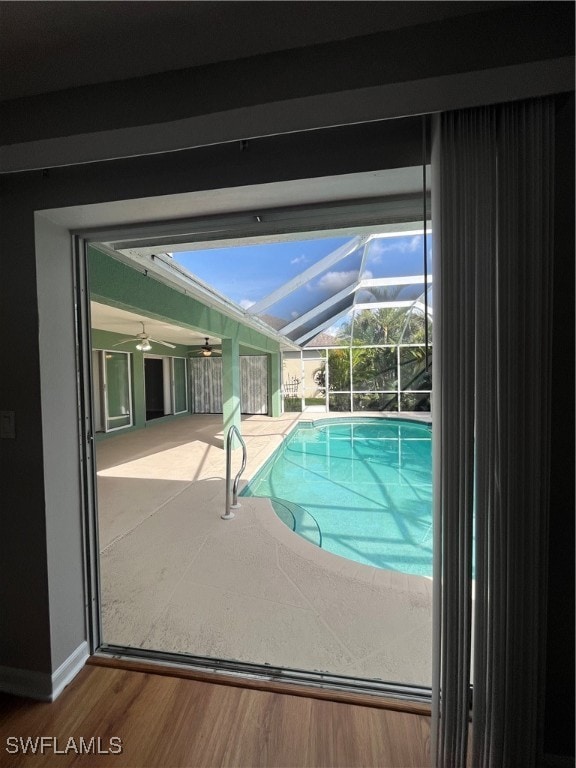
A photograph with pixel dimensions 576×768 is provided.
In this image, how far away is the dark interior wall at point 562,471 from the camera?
0.93 meters

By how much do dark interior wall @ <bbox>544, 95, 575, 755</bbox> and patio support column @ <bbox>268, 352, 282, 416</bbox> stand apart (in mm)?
9020

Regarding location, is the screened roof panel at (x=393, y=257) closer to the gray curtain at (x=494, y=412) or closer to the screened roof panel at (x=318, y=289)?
the screened roof panel at (x=318, y=289)

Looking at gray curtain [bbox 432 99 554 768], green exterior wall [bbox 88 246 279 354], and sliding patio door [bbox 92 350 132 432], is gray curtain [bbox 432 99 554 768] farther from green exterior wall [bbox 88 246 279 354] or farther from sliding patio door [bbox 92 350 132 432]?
sliding patio door [bbox 92 350 132 432]

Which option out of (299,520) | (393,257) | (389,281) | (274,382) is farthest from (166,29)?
(274,382)

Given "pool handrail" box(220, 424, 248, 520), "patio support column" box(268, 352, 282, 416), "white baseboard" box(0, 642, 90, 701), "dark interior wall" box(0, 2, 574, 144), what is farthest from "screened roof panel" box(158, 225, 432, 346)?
"white baseboard" box(0, 642, 90, 701)

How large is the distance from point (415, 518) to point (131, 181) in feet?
11.9

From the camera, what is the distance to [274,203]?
4.10ft

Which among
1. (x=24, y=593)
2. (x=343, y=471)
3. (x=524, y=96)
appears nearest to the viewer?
(x=524, y=96)

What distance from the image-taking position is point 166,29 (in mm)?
933

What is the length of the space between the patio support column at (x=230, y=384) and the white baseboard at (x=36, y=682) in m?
4.58

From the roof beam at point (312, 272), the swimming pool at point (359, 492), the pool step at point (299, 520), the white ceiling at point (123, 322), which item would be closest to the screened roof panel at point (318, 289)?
the roof beam at point (312, 272)

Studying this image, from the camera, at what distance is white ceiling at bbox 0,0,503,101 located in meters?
0.87

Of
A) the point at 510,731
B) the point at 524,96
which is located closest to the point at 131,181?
the point at 524,96

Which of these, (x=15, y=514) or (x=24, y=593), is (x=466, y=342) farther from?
(x=24, y=593)
